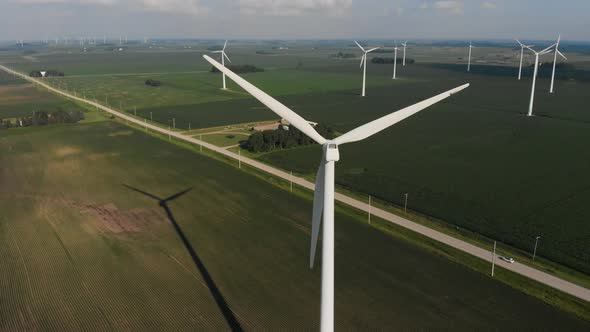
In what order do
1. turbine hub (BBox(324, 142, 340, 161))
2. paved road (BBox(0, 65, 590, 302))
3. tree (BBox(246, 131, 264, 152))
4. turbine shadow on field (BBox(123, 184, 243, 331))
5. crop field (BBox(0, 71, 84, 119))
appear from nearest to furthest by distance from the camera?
turbine hub (BBox(324, 142, 340, 161)) < turbine shadow on field (BBox(123, 184, 243, 331)) < paved road (BBox(0, 65, 590, 302)) < tree (BBox(246, 131, 264, 152)) < crop field (BBox(0, 71, 84, 119))

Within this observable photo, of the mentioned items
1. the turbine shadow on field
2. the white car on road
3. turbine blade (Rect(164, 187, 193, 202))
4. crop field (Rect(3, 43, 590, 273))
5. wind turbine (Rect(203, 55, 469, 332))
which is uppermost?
wind turbine (Rect(203, 55, 469, 332))

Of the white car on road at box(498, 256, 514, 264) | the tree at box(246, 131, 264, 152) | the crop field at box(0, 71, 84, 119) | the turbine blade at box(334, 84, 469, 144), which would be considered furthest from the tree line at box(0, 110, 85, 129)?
the turbine blade at box(334, 84, 469, 144)

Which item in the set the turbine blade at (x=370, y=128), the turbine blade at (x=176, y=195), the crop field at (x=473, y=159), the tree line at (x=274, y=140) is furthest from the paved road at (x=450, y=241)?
the turbine blade at (x=370, y=128)

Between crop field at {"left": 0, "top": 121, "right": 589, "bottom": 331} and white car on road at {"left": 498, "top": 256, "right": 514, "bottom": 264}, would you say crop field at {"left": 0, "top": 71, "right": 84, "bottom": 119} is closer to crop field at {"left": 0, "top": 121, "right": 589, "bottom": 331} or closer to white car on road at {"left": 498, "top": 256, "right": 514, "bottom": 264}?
crop field at {"left": 0, "top": 121, "right": 589, "bottom": 331}

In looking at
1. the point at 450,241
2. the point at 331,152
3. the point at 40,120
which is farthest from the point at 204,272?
the point at 40,120

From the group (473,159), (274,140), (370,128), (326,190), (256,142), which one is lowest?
(473,159)

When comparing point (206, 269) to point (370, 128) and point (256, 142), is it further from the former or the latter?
point (256, 142)

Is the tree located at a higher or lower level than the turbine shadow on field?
higher

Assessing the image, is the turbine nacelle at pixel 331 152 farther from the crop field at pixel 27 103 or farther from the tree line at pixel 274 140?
the crop field at pixel 27 103
